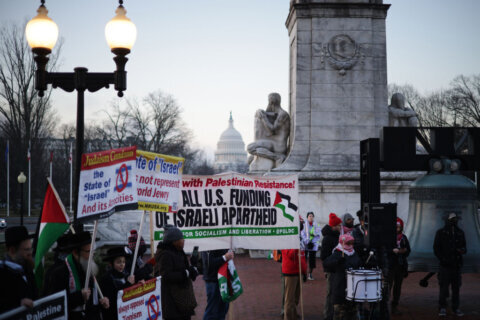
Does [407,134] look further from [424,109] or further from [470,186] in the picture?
[424,109]

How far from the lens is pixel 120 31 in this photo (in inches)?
338

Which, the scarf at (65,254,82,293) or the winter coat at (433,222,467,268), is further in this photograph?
the winter coat at (433,222,467,268)

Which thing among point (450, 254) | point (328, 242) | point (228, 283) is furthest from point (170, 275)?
point (450, 254)

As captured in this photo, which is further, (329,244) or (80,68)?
(329,244)

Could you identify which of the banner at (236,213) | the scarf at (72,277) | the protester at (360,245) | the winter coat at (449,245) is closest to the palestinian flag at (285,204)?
the banner at (236,213)

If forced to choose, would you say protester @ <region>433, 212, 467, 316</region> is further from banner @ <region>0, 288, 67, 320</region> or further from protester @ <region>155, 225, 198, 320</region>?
banner @ <region>0, 288, 67, 320</region>

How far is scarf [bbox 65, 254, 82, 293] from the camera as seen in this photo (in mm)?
6297

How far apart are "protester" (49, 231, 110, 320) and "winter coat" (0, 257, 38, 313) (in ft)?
2.76

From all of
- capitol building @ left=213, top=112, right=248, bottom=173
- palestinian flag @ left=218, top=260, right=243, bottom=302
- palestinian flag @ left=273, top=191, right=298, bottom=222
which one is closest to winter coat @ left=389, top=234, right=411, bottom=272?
palestinian flag @ left=273, top=191, right=298, bottom=222

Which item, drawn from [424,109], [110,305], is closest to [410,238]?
[110,305]

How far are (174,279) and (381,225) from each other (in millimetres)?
2876

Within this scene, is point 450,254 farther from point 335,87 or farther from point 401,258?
point 335,87

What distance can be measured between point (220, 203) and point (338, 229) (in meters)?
2.11

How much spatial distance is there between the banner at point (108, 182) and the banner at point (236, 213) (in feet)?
7.61
